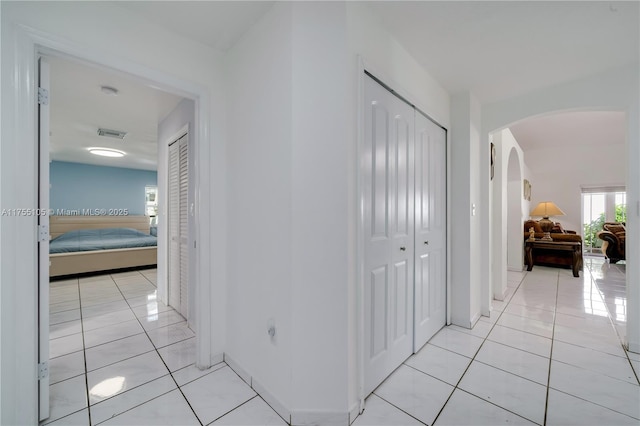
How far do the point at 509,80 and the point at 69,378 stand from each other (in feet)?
15.0

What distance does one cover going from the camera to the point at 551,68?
2359 mm

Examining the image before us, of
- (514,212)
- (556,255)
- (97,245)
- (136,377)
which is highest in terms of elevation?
(514,212)

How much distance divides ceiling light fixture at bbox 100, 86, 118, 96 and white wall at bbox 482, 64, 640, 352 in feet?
14.5

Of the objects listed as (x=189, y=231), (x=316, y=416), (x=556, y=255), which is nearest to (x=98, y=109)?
(x=189, y=231)

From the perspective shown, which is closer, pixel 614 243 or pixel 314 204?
pixel 314 204

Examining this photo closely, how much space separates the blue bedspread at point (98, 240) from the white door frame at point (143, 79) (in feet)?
14.8

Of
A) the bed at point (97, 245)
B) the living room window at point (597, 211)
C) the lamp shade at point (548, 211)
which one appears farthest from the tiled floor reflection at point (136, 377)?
the living room window at point (597, 211)

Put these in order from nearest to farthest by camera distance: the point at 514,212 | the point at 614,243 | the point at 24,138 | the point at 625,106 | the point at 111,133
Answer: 1. the point at 24,138
2. the point at 625,106
3. the point at 111,133
4. the point at 514,212
5. the point at 614,243

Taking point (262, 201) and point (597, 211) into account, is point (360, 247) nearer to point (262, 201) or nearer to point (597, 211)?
point (262, 201)

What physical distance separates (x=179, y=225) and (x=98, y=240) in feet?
12.6

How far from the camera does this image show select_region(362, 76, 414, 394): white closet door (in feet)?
5.57

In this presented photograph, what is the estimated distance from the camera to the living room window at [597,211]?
7048 millimetres

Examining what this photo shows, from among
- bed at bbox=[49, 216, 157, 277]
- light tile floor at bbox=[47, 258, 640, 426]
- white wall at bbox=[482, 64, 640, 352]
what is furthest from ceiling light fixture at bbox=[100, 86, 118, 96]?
white wall at bbox=[482, 64, 640, 352]

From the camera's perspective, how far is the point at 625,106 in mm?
2350
